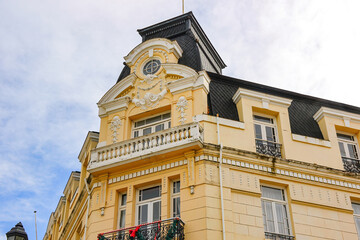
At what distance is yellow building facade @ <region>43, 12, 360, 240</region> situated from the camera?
17734 mm

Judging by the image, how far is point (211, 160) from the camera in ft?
60.5

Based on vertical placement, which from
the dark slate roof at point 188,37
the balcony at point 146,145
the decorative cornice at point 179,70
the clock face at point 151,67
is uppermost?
the dark slate roof at point 188,37

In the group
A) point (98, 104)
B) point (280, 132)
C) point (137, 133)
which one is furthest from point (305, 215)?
point (98, 104)

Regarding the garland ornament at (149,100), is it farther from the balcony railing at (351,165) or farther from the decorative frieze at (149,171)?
the balcony railing at (351,165)

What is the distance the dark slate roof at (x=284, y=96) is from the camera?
808 inches

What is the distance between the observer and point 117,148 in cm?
1970

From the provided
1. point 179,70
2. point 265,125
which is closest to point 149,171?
point 179,70

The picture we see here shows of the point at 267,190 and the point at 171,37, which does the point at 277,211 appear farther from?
the point at 171,37

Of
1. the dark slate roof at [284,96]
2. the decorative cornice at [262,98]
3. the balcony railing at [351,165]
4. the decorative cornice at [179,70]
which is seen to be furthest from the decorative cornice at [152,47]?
the balcony railing at [351,165]

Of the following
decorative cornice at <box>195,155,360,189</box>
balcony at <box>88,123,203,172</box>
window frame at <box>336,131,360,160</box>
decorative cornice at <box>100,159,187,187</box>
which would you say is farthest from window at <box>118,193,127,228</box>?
window frame at <box>336,131,360,160</box>

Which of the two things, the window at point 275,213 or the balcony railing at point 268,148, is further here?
the balcony railing at point 268,148

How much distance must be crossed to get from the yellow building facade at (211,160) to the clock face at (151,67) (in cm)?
6

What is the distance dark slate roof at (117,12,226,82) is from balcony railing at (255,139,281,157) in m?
4.73

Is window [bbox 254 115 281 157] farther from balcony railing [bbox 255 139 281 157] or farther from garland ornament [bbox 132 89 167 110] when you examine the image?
garland ornament [bbox 132 89 167 110]
